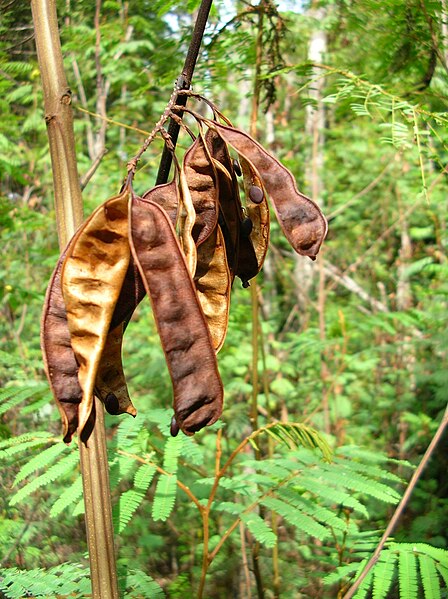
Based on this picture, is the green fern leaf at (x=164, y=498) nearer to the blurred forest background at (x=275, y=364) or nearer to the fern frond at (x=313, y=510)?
the blurred forest background at (x=275, y=364)

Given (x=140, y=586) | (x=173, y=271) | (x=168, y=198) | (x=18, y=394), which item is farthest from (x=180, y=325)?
(x=18, y=394)

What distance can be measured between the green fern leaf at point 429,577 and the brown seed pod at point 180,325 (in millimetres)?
1418

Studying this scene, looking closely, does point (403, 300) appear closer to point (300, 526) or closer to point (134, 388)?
point (134, 388)

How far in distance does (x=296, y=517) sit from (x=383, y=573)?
350mm

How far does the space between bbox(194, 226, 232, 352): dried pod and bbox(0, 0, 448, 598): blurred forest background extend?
63 cm

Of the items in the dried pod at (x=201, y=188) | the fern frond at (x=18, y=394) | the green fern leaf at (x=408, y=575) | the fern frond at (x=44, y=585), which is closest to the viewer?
the dried pod at (x=201, y=188)

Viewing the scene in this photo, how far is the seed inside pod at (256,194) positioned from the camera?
128cm

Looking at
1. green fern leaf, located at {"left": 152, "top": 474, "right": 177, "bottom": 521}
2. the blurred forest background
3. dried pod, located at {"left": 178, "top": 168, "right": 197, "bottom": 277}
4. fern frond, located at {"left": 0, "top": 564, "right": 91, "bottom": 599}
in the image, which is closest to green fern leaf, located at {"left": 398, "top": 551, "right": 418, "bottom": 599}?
the blurred forest background

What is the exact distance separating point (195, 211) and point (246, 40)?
8.01 ft

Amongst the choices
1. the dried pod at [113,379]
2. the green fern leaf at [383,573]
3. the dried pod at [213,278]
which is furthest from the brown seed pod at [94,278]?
the green fern leaf at [383,573]

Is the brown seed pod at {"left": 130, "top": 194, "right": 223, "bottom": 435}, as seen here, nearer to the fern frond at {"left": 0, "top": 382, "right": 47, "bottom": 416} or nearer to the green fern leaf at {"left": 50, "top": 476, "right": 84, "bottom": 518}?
the green fern leaf at {"left": 50, "top": 476, "right": 84, "bottom": 518}

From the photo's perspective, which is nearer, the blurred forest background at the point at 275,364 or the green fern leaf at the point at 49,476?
the green fern leaf at the point at 49,476

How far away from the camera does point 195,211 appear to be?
4.00 feet

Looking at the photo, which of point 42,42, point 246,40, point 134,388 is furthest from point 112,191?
point 42,42
